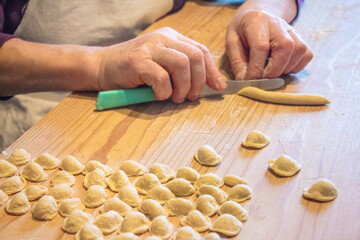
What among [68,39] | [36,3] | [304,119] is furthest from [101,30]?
[304,119]

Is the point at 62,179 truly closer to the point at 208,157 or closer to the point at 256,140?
the point at 208,157

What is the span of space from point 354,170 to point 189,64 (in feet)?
1.61

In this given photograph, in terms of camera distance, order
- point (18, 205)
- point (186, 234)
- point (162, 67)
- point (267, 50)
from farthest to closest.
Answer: point (267, 50) < point (162, 67) < point (18, 205) < point (186, 234)

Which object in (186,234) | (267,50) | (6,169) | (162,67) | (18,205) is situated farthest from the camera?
(267,50)

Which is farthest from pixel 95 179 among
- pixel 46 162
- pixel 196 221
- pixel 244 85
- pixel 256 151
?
pixel 244 85

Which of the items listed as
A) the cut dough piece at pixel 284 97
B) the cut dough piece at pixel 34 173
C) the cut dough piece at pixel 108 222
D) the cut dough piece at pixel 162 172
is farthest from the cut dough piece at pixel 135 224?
the cut dough piece at pixel 284 97

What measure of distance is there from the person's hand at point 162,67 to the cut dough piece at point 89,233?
1.49ft

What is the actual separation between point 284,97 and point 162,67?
13.5 inches

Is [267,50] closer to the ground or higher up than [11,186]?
higher up

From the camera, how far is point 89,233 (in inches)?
28.7

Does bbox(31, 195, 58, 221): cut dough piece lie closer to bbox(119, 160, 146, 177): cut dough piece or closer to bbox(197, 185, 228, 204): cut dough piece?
bbox(119, 160, 146, 177): cut dough piece

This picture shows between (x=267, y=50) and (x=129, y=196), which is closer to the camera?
(x=129, y=196)

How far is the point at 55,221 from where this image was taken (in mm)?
796

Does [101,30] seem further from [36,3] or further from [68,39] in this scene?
[36,3]
